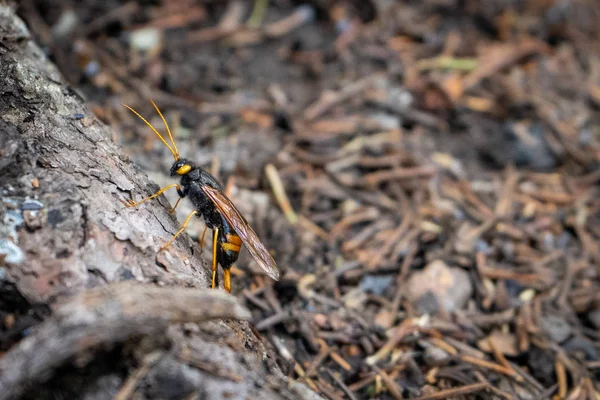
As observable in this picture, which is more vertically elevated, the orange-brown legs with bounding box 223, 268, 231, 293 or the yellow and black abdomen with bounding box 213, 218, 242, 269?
the yellow and black abdomen with bounding box 213, 218, 242, 269

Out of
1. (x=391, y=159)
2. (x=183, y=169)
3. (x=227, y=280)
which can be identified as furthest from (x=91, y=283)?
(x=391, y=159)

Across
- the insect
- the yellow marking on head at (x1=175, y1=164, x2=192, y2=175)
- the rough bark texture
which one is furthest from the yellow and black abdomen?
the yellow marking on head at (x1=175, y1=164, x2=192, y2=175)

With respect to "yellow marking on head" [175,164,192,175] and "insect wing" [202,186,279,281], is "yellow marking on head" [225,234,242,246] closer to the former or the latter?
"insect wing" [202,186,279,281]

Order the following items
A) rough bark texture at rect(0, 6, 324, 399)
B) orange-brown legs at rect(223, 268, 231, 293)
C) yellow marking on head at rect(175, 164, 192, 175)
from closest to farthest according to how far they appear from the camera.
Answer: rough bark texture at rect(0, 6, 324, 399)
orange-brown legs at rect(223, 268, 231, 293)
yellow marking on head at rect(175, 164, 192, 175)

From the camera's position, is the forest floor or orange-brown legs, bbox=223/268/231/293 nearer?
orange-brown legs, bbox=223/268/231/293

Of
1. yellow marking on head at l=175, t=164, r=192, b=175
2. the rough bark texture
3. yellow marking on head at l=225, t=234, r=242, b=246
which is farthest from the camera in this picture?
yellow marking on head at l=175, t=164, r=192, b=175

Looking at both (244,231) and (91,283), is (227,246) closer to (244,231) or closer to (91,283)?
(244,231)
